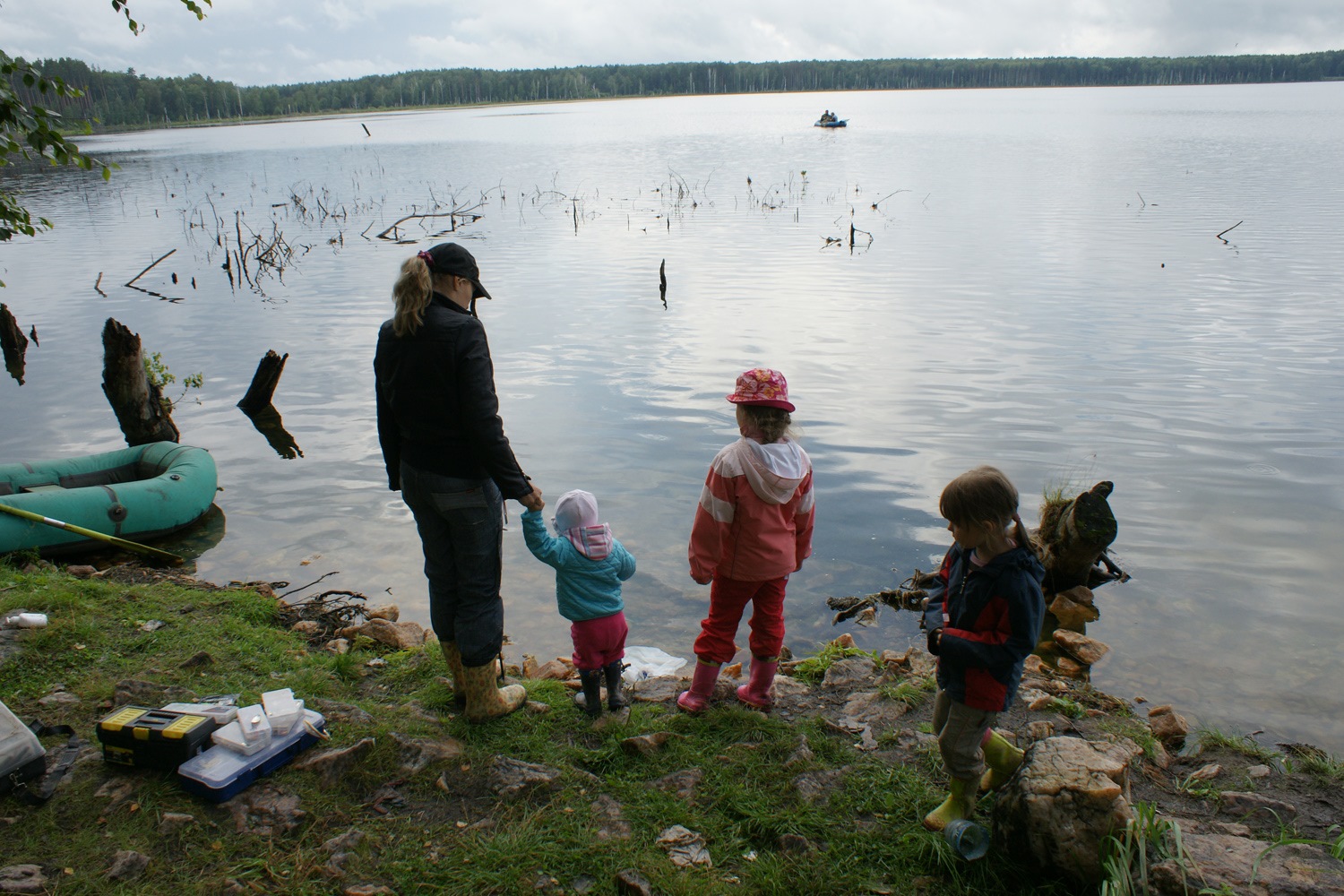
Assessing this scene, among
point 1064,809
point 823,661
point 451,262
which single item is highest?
point 451,262

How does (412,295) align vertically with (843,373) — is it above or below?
above

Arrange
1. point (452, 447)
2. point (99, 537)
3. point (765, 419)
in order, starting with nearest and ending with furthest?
point (452, 447) → point (765, 419) → point (99, 537)

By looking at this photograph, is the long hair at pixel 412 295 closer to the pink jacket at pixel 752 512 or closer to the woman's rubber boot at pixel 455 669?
the pink jacket at pixel 752 512

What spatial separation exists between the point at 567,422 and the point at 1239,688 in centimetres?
728

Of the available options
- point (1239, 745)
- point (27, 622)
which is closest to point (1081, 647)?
point (1239, 745)

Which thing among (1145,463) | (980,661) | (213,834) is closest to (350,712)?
(213,834)

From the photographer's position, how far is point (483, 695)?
4.19 m

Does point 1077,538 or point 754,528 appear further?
point 1077,538

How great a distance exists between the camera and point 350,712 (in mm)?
4117

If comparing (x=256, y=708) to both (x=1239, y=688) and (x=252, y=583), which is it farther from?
(x=1239, y=688)

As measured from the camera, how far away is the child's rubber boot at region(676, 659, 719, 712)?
4.37 meters

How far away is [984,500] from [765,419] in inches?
46.4

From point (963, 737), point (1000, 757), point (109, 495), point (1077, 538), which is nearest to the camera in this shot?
point (963, 737)

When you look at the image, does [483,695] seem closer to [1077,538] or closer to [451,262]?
[451,262]
